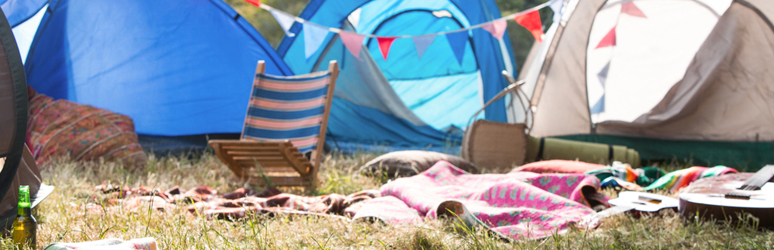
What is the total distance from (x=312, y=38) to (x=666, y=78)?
2.42m

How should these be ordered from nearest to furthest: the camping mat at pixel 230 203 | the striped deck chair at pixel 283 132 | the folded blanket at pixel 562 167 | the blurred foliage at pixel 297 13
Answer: the camping mat at pixel 230 203 < the striped deck chair at pixel 283 132 < the folded blanket at pixel 562 167 < the blurred foliage at pixel 297 13

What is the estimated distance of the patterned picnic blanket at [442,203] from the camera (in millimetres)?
1726

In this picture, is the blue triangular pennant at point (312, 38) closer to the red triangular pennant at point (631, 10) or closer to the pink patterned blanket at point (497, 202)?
the pink patterned blanket at point (497, 202)

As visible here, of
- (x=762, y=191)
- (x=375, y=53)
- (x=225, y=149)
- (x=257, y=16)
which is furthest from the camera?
(x=257, y=16)

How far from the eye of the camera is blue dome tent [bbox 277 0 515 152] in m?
4.46

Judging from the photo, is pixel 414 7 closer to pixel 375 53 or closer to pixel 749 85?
pixel 375 53

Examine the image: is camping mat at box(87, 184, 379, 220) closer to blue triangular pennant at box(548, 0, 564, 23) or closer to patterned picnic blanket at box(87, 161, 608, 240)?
patterned picnic blanket at box(87, 161, 608, 240)

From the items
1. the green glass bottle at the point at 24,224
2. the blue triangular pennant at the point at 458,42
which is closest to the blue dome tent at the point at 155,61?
the blue triangular pennant at the point at 458,42

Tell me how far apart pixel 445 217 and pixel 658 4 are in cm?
254

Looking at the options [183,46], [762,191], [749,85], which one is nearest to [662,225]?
[762,191]

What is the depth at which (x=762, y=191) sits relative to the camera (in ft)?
5.92

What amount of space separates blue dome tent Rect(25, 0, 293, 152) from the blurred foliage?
23.0 ft

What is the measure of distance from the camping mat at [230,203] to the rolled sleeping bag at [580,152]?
170cm

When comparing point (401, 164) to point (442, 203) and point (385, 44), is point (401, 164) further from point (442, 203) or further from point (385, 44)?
point (385, 44)
